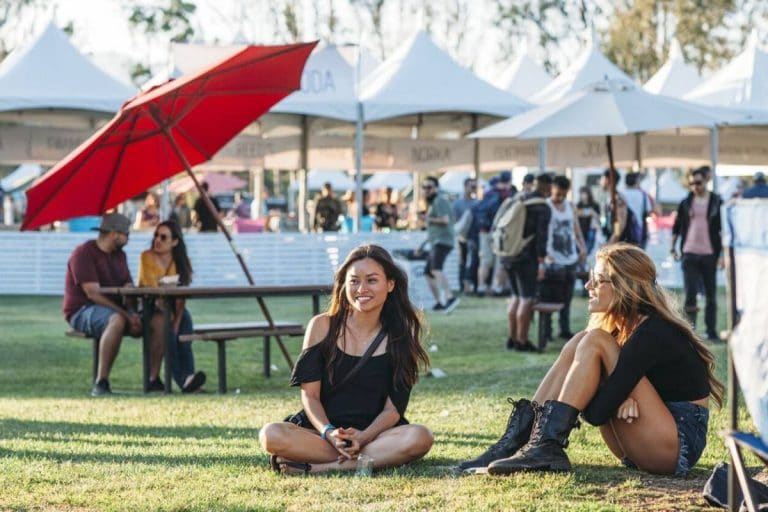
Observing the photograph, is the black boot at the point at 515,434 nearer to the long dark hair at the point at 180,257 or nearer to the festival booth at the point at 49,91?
the long dark hair at the point at 180,257

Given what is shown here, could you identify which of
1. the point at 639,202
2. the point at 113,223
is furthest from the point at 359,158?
the point at 113,223

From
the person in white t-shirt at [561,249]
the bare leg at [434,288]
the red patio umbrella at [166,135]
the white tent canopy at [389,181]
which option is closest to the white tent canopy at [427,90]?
the bare leg at [434,288]

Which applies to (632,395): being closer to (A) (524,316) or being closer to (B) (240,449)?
(B) (240,449)

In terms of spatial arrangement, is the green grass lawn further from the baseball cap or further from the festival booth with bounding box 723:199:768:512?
the festival booth with bounding box 723:199:768:512

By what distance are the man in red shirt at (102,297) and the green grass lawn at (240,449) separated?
38 centimetres

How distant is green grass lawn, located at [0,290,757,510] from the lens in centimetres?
614

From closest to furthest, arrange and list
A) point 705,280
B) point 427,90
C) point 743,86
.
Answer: point 705,280
point 427,90
point 743,86

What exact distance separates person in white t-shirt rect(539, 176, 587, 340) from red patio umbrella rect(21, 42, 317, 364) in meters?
3.51

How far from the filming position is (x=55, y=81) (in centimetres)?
2342

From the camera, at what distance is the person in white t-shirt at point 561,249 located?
1412cm

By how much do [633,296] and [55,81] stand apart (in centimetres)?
1837

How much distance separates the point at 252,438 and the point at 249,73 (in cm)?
350

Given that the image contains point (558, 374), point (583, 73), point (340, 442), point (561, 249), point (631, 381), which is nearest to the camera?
point (631, 381)

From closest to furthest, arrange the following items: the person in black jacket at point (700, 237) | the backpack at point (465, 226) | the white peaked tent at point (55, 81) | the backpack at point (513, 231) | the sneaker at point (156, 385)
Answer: the sneaker at point (156, 385)
the backpack at point (513, 231)
the person in black jacket at point (700, 237)
the backpack at point (465, 226)
the white peaked tent at point (55, 81)
